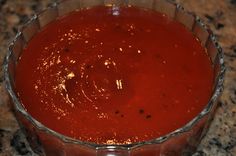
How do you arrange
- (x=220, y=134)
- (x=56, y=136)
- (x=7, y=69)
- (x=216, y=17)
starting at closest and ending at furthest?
(x=56, y=136) < (x=7, y=69) < (x=220, y=134) < (x=216, y=17)

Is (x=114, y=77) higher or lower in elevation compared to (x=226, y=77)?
higher

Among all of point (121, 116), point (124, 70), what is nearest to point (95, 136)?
point (121, 116)

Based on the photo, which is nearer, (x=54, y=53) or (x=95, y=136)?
(x=95, y=136)

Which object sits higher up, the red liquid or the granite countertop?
the red liquid

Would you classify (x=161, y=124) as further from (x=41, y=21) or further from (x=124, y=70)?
(x=41, y=21)

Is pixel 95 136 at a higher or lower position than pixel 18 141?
higher
